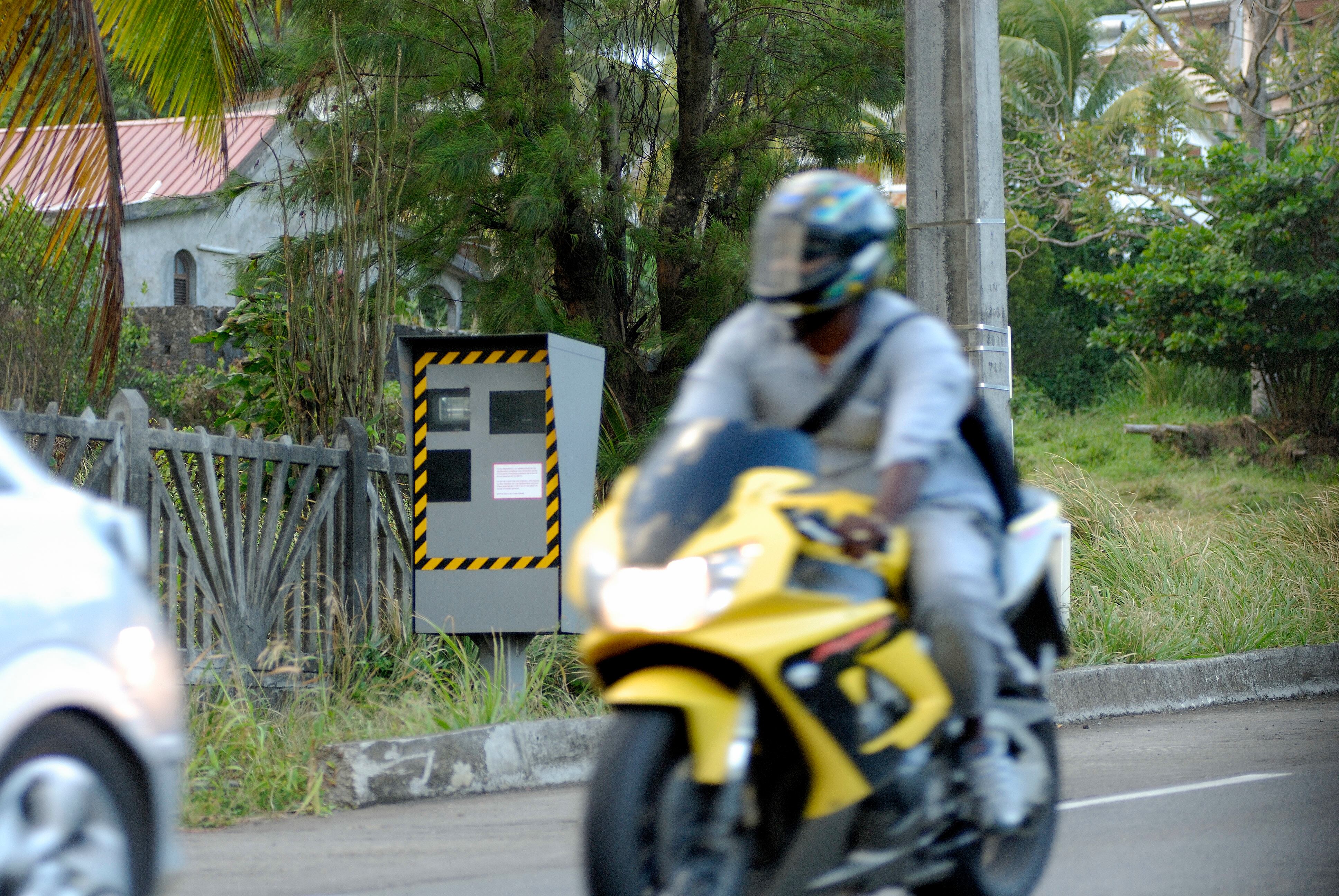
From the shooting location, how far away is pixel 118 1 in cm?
946

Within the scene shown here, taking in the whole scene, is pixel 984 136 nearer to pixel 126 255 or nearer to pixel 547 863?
pixel 547 863

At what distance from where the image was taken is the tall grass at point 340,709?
6.31 m

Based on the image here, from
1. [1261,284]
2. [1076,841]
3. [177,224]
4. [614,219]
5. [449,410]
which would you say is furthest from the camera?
[177,224]

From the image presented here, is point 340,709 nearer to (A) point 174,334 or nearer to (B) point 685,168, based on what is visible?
(B) point 685,168

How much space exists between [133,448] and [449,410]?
170 centimetres

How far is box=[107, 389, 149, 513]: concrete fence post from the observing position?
731 cm

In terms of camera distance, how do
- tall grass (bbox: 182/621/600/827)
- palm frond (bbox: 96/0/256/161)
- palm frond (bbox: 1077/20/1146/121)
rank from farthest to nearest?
palm frond (bbox: 1077/20/1146/121)
palm frond (bbox: 96/0/256/161)
tall grass (bbox: 182/621/600/827)

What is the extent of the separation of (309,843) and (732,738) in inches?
112

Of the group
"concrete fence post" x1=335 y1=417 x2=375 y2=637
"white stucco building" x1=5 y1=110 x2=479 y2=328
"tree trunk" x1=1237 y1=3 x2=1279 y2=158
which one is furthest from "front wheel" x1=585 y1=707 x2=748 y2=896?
"white stucco building" x1=5 y1=110 x2=479 y2=328

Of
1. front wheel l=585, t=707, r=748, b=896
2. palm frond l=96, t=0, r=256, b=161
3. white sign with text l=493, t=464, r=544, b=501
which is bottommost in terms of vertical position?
front wheel l=585, t=707, r=748, b=896

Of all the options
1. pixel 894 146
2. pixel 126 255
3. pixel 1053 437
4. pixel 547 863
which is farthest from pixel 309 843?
pixel 126 255

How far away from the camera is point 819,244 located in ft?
12.6

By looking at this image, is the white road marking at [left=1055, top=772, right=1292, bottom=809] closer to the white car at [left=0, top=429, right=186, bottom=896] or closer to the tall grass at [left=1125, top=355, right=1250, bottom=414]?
the white car at [left=0, top=429, right=186, bottom=896]

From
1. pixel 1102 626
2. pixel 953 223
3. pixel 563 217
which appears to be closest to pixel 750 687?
pixel 953 223
